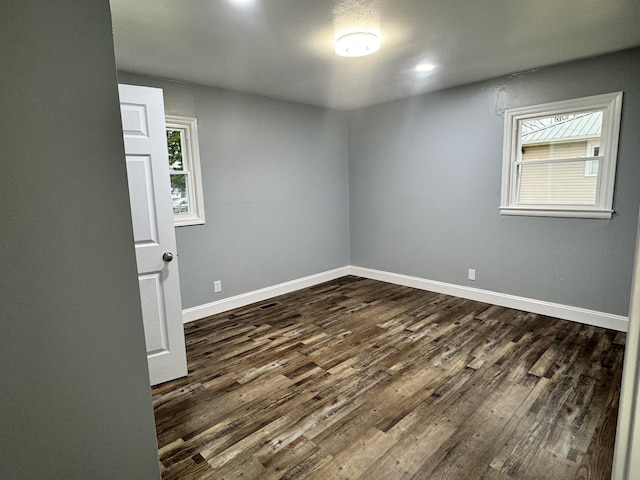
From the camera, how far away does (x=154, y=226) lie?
2.48m

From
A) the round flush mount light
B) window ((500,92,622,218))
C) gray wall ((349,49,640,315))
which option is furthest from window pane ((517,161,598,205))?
the round flush mount light

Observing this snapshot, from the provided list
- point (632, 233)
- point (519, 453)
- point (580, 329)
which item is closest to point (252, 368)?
point (519, 453)

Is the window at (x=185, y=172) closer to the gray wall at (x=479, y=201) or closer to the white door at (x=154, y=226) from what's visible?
the white door at (x=154, y=226)

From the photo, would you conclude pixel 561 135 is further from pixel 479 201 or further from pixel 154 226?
pixel 154 226

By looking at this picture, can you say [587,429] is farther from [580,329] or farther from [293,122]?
[293,122]

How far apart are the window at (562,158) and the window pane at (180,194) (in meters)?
3.48

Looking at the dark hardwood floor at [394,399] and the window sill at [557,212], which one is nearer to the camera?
the dark hardwood floor at [394,399]

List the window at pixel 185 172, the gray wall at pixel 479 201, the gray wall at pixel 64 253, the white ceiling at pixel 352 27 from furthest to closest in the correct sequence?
the window at pixel 185 172 → the gray wall at pixel 479 201 → the white ceiling at pixel 352 27 → the gray wall at pixel 64 253

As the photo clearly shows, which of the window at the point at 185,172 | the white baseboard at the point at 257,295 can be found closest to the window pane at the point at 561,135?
the white baseboard at the point at 257,295

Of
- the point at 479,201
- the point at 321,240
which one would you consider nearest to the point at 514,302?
the point at 479,201

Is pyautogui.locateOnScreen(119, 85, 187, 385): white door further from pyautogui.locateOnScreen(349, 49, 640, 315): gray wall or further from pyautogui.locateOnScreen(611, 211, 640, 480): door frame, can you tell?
pyautogui.locateOnScreen(349, 49, 640, 315): gray wall

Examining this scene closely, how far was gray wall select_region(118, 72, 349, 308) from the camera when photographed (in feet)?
12.5

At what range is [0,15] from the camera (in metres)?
0.77

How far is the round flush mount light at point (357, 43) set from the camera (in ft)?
8.20
